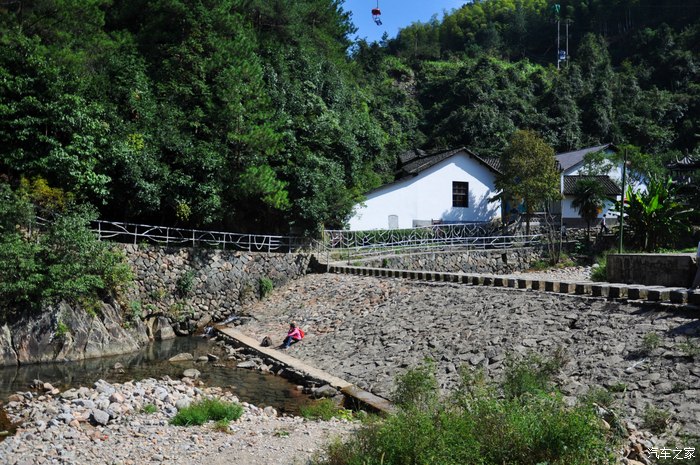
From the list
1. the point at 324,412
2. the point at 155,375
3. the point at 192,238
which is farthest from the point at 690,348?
the point at 192,238

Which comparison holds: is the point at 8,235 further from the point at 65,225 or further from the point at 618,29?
the point at 618,29

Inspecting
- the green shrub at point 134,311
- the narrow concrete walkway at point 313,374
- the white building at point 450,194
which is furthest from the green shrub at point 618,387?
the white building at point 450,194

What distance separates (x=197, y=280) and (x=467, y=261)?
639 inches

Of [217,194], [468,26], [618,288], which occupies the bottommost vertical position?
[618,288]

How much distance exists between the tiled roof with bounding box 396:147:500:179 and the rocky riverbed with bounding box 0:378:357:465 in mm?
27779

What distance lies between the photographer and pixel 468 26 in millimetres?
110375

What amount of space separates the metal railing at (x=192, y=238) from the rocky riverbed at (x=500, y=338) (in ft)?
19.3

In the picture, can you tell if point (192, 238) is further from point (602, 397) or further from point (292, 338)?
point (602, 397)

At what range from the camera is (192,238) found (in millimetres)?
25969

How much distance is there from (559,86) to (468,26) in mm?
51887

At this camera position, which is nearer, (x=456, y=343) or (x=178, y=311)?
(x=456, y=343)

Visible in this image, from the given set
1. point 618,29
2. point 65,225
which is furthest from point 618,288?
point 618,29

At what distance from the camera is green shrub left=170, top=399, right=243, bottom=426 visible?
11469mm

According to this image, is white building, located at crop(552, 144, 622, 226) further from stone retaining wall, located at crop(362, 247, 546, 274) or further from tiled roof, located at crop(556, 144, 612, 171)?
stone retaining wall, located at crop(362, 247, 546, 274)
